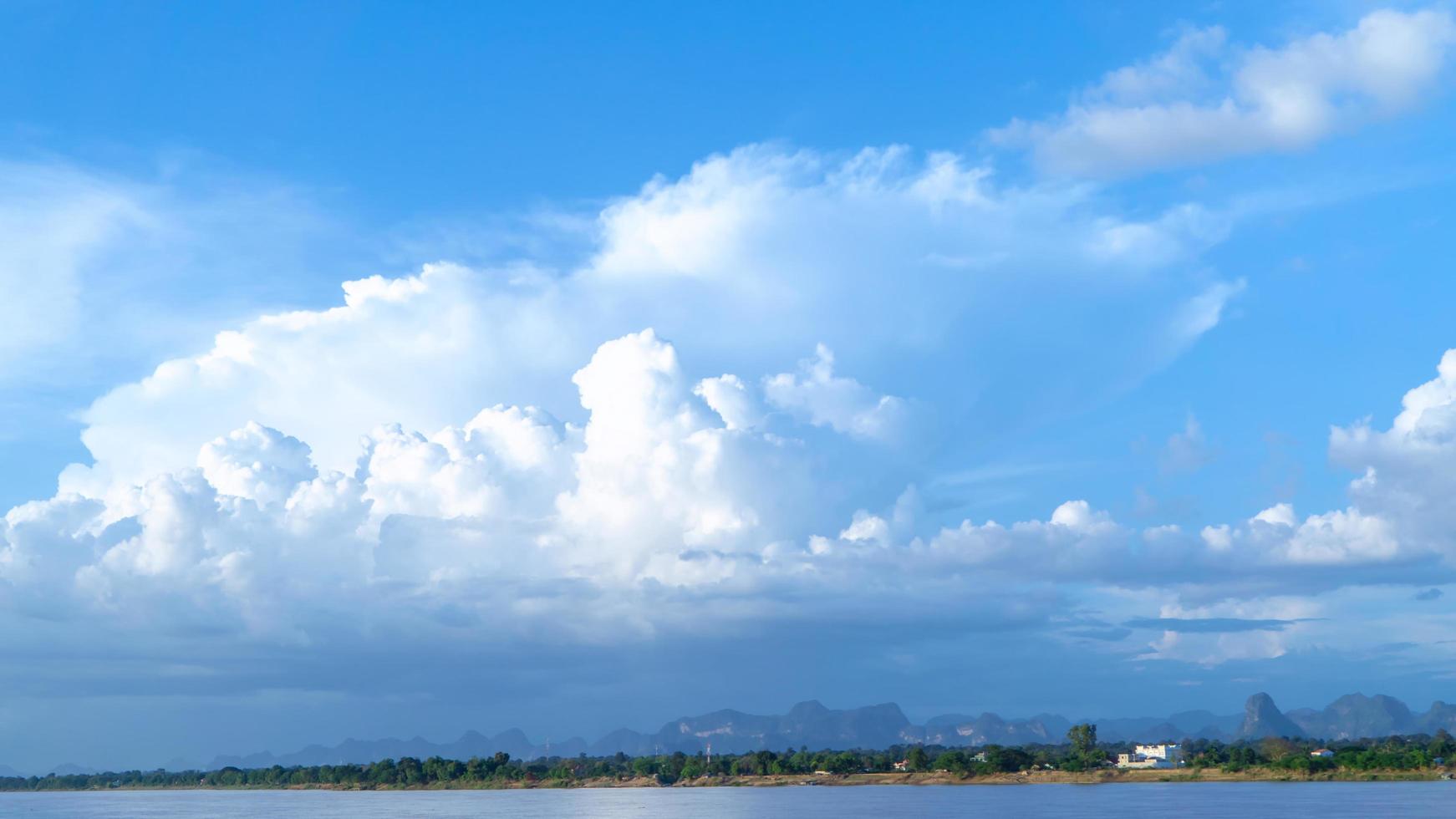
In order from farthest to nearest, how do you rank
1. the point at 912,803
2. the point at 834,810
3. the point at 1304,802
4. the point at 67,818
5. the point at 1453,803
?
the point at 67,818 < the point at 912,803 < the point at 834,810 < the point at 1304,802 < the point at 1453,803

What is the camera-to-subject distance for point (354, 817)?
159m

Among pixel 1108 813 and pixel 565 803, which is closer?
pixel 1108 813

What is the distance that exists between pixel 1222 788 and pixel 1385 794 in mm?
39643

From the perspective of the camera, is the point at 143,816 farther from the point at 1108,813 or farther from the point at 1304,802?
the point at 1304,802

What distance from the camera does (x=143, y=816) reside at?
18400 cm

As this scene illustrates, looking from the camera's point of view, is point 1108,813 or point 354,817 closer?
point 1108,813

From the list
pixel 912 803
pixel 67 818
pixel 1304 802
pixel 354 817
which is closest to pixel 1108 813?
pixel 1304 802

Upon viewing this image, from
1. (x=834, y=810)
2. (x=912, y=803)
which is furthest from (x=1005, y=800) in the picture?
(x=834, y=810)

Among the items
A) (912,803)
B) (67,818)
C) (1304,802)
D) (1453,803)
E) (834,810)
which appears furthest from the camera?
(67,818)

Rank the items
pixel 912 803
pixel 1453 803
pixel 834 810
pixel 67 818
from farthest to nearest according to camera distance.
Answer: pixel 67 818, pixel 912 803, pixel 834 810, pixel 1453 803

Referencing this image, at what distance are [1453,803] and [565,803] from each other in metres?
122

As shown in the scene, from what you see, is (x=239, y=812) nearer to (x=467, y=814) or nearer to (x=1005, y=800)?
(x=467, y=814)

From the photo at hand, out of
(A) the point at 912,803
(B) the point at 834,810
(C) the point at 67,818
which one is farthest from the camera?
(C) the point at 67,818

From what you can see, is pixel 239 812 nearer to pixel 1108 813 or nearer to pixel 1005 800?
pixel 1005 800
